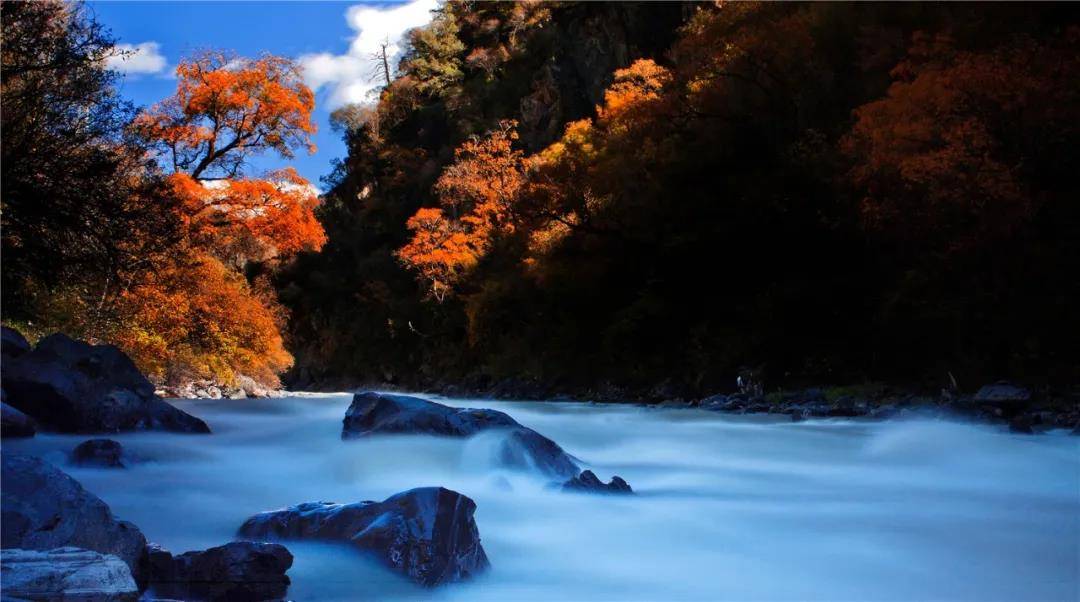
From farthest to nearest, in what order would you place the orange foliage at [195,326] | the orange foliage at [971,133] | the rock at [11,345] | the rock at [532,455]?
the orange foliage at [195,326] < the orange foliage at [971,133] < the rock at [11,345] < the rock at [532,455]

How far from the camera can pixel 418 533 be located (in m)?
3.90

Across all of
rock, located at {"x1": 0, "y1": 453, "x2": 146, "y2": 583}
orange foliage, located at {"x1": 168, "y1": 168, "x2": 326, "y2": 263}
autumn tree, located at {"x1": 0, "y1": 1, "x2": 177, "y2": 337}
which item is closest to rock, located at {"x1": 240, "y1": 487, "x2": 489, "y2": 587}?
rock, located at {"x1": 0, "y1": 453, "x2": 146, "y2": 583}

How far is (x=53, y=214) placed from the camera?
1144 centimetres

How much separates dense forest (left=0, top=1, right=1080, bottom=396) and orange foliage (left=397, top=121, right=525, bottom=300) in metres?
0.14

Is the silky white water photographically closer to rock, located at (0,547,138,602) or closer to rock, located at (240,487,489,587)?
rock, located at (240,487,489,587)

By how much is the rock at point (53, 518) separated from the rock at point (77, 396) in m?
5.99

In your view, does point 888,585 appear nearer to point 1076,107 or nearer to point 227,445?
point 227,445

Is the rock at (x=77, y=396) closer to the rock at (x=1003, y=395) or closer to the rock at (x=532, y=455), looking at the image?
the rock at (x=532, y=455)

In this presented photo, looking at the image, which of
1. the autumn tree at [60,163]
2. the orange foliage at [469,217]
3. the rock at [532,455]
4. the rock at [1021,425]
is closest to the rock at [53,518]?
the rock at [532,455]

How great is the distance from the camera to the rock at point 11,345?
348 inches

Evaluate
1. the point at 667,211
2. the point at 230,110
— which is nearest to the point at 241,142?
the point at 230,110

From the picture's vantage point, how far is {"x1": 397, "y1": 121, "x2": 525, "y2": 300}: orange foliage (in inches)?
1192

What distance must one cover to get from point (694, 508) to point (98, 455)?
16.6ft

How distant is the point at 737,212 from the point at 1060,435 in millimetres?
10607
